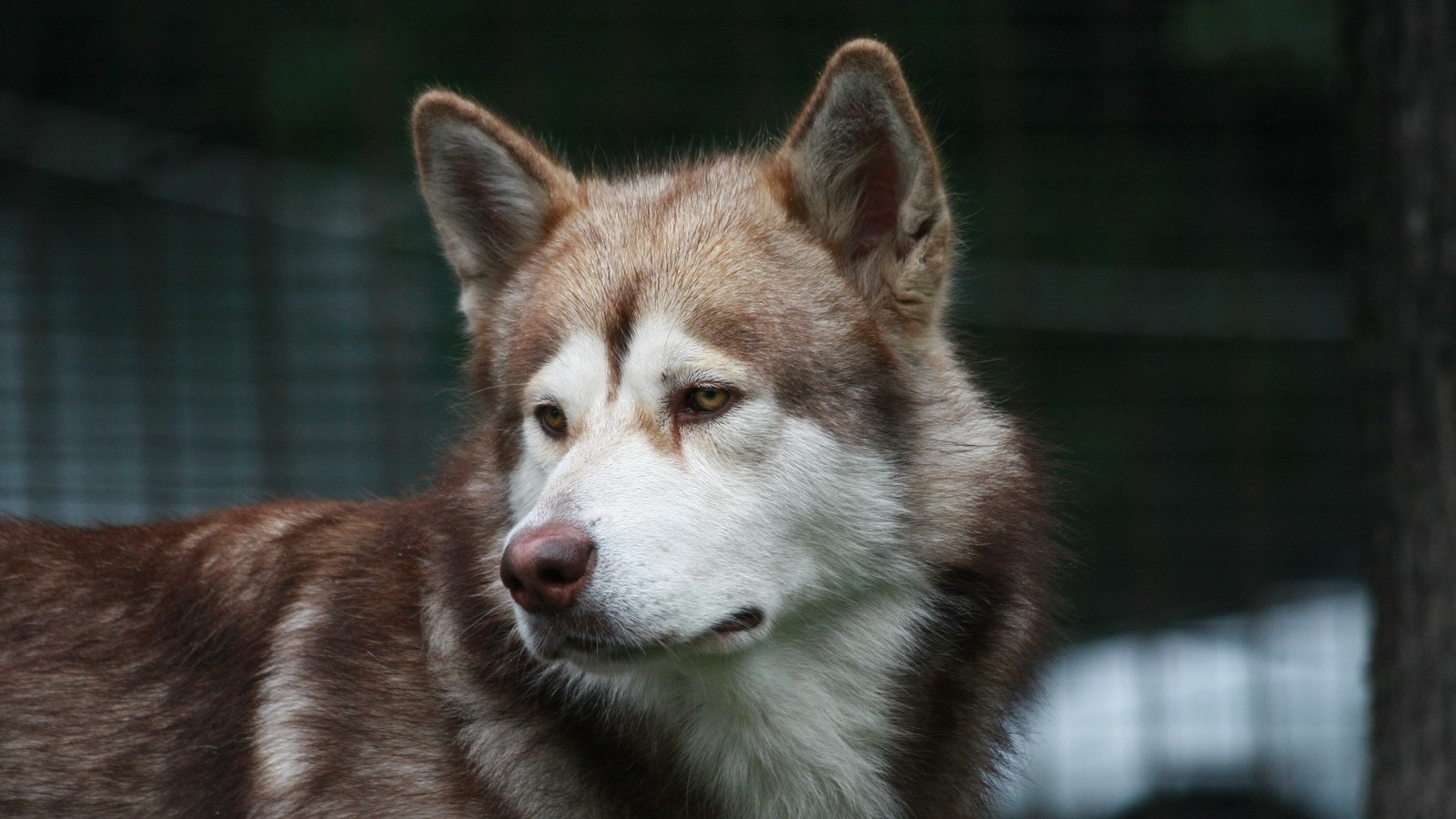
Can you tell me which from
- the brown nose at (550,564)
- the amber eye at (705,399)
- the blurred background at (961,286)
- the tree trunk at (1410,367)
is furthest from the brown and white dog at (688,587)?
the blurred background at (961,286)

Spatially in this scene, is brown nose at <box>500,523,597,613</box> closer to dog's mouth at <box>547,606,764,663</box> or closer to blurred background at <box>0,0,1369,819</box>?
dog's mouth at <box>547,606,764,663</box>

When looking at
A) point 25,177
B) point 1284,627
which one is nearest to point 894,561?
point 1284,627

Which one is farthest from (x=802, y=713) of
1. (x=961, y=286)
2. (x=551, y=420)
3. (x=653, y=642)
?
(x=961, y=286)

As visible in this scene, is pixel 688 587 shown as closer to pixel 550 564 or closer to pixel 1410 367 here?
pixel 550 564

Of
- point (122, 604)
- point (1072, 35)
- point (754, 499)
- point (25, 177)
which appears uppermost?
point (1072, 35)

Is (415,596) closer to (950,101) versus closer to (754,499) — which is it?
(754,499)

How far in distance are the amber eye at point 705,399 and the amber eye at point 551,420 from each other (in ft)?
0.83

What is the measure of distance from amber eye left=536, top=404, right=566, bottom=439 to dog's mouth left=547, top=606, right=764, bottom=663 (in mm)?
474

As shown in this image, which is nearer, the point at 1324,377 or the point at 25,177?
the point at 25,177

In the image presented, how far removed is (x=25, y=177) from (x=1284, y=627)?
5.84 metres

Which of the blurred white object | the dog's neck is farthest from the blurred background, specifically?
the dog's neck

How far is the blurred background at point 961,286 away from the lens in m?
6.59

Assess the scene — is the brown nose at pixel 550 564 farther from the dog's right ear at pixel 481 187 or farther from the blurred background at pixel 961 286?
the blurred background at pixel 961 286

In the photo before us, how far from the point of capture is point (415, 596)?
3.08 meters
